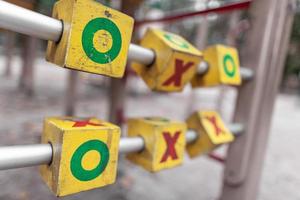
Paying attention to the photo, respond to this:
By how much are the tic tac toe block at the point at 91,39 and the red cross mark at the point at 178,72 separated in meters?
0.11

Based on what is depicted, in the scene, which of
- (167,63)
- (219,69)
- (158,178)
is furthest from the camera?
(158,178)

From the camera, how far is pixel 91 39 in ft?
1.13

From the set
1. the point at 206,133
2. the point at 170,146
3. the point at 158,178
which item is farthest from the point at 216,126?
the point at 158,178

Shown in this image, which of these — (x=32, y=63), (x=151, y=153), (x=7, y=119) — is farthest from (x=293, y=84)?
(x=151, y=153)

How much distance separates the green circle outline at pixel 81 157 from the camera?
0.36 metres

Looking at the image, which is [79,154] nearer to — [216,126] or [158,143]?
[158,143]

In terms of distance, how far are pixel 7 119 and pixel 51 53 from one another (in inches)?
62.5

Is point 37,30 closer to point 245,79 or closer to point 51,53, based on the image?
point 51,53

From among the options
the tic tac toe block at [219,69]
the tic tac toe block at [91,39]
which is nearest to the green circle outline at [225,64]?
the tic tac toe block at [219,69]

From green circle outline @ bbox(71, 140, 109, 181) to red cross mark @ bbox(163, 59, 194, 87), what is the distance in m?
0.16

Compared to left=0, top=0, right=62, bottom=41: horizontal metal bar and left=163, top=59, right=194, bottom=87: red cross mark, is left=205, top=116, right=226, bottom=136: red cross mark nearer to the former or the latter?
left=163, top=59, right=194, bottom=87: red cross mark

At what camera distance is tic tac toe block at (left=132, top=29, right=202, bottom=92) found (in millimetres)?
451

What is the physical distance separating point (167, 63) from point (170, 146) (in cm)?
16

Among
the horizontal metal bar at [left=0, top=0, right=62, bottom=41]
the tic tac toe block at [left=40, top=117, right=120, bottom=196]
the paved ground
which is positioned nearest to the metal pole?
the horizontal metal bar at [left=0, top=0, right=62, bottom=41]
